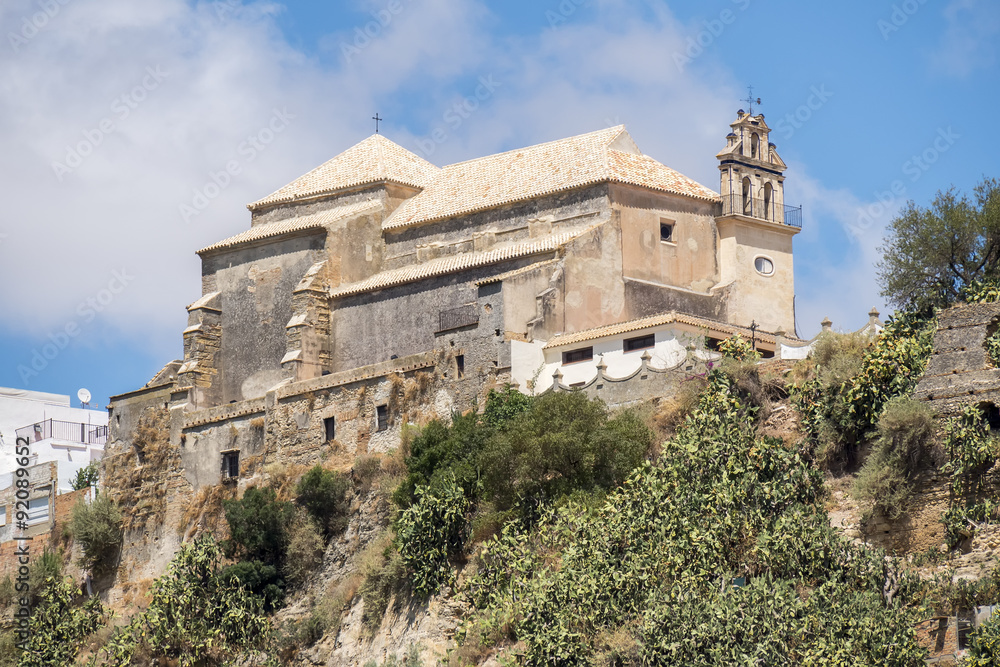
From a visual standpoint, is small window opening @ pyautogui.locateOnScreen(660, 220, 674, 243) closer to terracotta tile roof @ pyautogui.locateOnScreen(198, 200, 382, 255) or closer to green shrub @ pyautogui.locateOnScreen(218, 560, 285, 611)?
terracotta tile roof @ pyautogui.locateOnScreen(198, 200, 382, 255)

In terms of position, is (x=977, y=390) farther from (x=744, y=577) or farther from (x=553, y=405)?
(x=553, y=405)

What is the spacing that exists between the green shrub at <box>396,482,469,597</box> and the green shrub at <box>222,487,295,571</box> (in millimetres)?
5196

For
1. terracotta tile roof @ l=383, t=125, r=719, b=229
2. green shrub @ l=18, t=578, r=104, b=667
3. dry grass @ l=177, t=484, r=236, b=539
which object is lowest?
green shrub @ l=18, t=578, r=104, b=667

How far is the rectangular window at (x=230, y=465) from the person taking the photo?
150ft

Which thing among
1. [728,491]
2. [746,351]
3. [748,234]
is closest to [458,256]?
[748,234]

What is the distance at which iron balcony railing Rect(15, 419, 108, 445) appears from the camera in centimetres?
5769

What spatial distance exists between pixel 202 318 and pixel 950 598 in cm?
2551

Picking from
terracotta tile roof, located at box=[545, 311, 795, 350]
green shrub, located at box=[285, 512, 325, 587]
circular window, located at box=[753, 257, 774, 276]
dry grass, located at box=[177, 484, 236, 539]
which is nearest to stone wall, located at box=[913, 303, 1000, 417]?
terracotta tile roof, located at box=[545, 311, 795, 350]

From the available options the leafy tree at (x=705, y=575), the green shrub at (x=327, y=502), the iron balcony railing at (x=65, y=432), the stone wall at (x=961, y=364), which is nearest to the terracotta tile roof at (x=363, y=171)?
the green shrub at (x=327, y=502)

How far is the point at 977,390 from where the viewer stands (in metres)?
31.2

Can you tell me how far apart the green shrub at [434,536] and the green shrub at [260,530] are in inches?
205

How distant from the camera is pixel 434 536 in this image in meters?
37.1

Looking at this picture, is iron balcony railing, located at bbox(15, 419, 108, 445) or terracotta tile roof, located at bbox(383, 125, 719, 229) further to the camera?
iron balcony railing, located at bbox(15, 419, 108, 445)

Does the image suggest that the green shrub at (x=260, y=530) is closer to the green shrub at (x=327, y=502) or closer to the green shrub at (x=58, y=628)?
the green shrub at (x=327, y=502)
